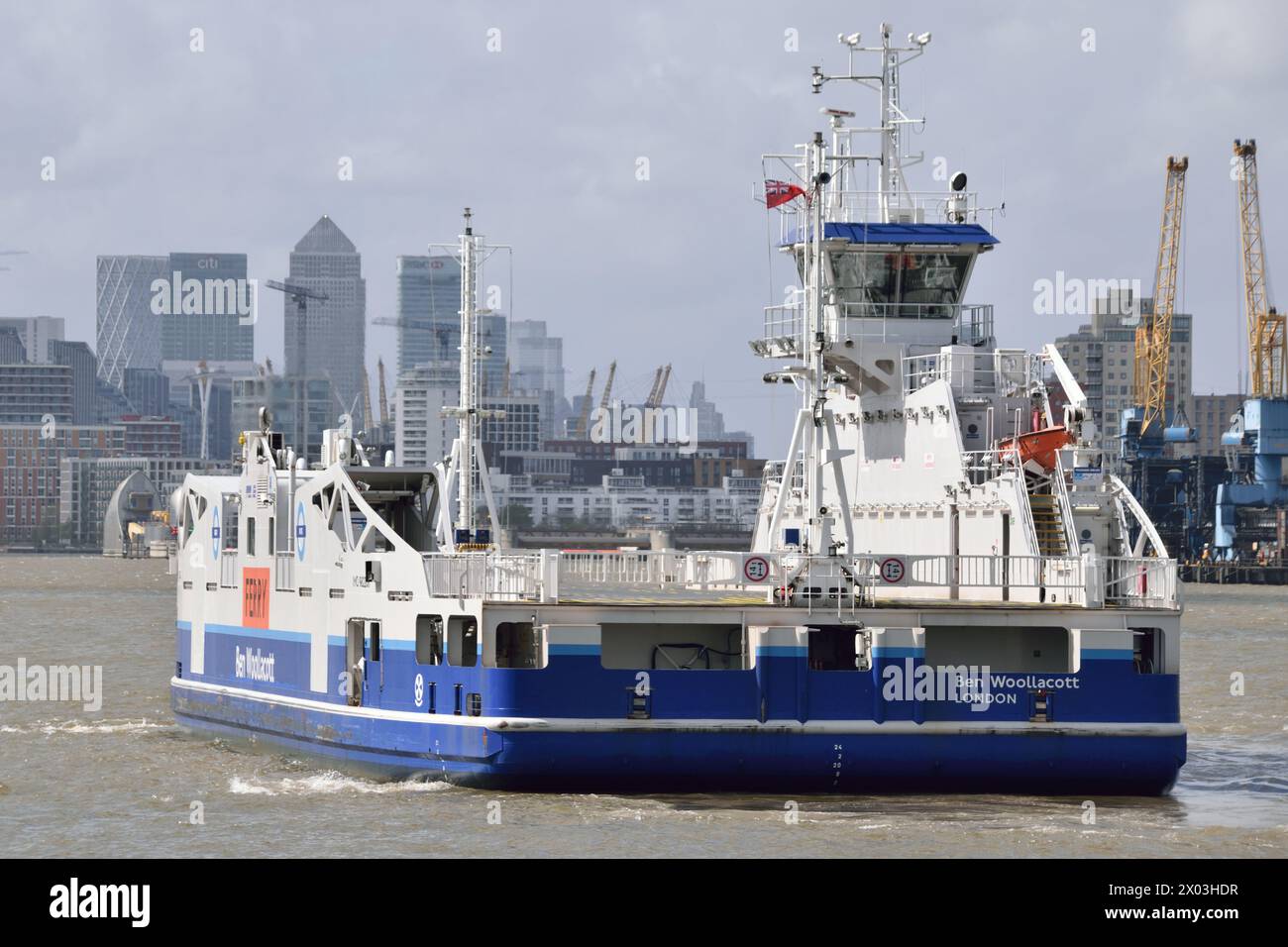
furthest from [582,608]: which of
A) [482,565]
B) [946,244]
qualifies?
[946,244]

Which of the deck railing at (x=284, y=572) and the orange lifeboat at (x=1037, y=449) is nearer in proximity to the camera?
the orange lifeboat at (x=1037, y=449)

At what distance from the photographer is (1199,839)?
29500mm

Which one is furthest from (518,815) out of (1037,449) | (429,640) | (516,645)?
(1037,449)

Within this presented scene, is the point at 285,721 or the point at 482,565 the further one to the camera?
the point at 285,721

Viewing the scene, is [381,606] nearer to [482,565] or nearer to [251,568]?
[482,565]

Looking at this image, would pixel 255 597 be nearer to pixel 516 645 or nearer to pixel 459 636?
pixel 516 645
